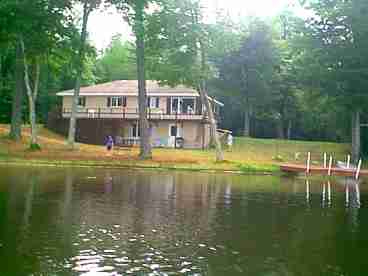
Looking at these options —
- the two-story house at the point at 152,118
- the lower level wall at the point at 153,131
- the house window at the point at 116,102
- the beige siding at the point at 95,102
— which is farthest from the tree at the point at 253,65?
the beige siding at the point at 95,102

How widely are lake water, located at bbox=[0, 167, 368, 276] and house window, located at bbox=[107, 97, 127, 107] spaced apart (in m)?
33.2

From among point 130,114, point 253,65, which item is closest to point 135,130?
point 130,114

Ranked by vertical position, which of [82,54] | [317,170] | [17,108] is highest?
[82,54]

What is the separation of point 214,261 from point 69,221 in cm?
467

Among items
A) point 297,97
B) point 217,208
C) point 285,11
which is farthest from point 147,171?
point 285,11

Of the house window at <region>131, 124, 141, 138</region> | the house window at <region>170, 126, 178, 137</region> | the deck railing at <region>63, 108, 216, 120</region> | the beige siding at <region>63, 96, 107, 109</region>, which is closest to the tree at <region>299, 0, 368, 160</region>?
the deck railing at <region>63, 108, 216, 120</region>

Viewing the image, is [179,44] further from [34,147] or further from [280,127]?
[280,127]

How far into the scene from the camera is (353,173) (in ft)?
121

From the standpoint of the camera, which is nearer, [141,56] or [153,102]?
[141,56]

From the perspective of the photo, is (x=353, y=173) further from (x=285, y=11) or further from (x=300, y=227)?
(x=285, y=11)

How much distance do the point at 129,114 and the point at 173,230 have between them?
1699 inches

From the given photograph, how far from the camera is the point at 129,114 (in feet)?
183

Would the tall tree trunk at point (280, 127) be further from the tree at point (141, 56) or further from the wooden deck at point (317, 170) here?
the tree at point (141, 56)

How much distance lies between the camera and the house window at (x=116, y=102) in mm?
57312
